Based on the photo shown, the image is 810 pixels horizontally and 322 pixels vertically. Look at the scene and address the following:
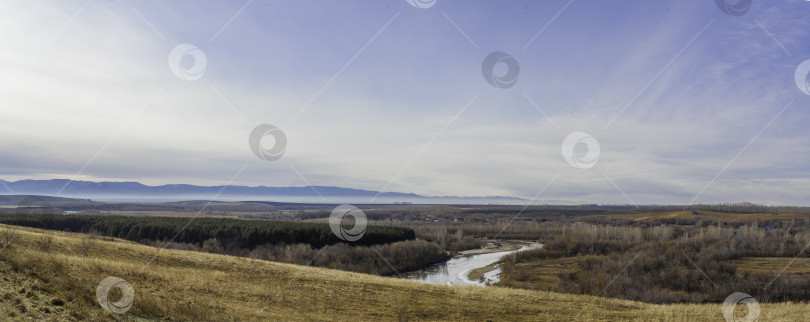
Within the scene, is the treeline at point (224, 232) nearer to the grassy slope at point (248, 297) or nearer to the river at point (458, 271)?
the river at point (458, 271)

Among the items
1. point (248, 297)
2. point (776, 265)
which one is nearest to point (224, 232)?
point (248, 297)

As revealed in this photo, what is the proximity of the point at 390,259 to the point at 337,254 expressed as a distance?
5.77 metres

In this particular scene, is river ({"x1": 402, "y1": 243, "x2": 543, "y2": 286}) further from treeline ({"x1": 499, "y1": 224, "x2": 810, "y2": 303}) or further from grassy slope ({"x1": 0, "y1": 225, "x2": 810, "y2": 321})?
grassy slope ({"x1": 0, "y1": 225, "x2": 810, "y2": 321})

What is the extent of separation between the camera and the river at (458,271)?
125 ft

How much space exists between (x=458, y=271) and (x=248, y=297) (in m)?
30.4

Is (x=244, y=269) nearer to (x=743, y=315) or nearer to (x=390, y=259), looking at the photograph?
(x=743, y=315)

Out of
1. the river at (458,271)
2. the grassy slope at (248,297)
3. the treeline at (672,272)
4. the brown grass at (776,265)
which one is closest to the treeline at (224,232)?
the river at (458,271)

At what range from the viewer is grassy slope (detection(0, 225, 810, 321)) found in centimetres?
1102

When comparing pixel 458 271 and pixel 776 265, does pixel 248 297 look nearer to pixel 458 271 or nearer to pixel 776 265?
pixel 458 271

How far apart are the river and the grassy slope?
1672 centimetres

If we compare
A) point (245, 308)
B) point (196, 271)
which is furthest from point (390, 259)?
point (245, 308)

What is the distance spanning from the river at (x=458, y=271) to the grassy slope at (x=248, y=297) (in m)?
16.7

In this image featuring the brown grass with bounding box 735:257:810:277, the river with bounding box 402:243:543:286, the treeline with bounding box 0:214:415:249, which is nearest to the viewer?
the brown grass with bounding box 735:257:810:277

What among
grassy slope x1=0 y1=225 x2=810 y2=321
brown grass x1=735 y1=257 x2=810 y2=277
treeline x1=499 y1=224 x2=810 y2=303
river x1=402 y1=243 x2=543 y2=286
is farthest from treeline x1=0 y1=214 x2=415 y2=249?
brown grass x1=735 y1=257 x2=810 y2=277
